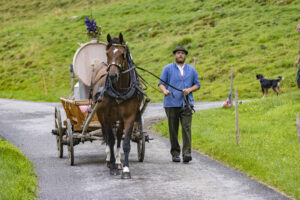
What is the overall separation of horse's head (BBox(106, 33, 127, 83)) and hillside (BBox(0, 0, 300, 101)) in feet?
48.1

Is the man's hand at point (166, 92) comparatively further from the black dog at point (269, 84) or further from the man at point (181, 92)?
the black dog at point (269, 84)

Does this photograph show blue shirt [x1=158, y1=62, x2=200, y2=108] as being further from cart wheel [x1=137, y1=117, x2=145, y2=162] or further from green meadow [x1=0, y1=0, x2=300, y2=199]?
green meadow [x1=0, y1=0, x2=300, y2=199]

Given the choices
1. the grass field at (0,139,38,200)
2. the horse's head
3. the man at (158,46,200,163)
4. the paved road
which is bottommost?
the paved road

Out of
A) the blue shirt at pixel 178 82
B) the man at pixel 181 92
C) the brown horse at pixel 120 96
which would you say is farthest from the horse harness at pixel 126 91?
the blue shirt at pixel 178 82

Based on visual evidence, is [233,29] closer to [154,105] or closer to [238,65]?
[238,65]

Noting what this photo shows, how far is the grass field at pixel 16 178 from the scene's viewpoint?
773 cm

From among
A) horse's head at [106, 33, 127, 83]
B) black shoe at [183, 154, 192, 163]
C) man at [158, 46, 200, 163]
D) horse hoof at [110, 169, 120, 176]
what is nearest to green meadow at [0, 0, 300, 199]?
black shoe at [183, 154, 192, 163]

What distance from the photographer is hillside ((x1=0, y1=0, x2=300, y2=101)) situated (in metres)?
26.8

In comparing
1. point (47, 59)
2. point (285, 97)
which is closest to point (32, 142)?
point (285, 97)

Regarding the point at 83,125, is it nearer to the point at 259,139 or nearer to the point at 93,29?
the point at 93,29

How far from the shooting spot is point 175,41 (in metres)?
34.4

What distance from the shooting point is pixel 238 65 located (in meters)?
27.5

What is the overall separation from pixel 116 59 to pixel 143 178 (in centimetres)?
209

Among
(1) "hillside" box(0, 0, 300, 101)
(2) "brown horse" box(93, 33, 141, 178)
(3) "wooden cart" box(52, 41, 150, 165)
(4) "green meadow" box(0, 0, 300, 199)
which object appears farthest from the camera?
(1) "hillside" box(0, 0, 300, 101)
